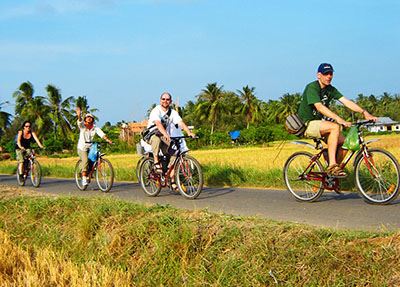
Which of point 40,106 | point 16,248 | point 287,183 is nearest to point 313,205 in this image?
point 287,183

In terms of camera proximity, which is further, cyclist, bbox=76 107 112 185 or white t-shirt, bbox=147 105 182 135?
cyclist, bbox=76 107 112 185

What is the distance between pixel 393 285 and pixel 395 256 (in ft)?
1.03

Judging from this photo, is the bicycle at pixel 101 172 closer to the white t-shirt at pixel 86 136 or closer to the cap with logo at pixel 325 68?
the white t-shirt at pixel 86 136

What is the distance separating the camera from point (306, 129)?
790 cm

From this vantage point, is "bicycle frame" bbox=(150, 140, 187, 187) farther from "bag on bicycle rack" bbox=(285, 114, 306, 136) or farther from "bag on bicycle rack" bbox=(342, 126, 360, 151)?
"bag on bicycle rack" bbox=(342, 126, 360, 151)

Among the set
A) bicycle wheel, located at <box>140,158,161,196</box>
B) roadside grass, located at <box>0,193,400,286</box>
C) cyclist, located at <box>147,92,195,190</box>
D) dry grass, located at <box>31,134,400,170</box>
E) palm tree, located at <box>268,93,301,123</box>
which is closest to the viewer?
roadside grass, located at <box>0,193,400,286</box>

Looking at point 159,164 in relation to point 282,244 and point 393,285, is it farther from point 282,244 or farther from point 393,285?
point 393,285

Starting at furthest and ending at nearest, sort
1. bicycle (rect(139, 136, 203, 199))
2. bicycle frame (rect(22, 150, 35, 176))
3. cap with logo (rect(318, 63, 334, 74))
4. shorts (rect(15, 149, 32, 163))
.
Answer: shorts (rect(15, 149, 32, 163)), bicycle frame (rect(22, 150, 35, 176)), bicycle (rect(139, 136, 203, 199)), cap with logo (rect(318, 63, 334, 74))

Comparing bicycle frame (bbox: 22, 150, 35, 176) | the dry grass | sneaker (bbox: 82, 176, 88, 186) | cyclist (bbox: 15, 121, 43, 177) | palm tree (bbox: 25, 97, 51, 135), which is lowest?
the dry grass

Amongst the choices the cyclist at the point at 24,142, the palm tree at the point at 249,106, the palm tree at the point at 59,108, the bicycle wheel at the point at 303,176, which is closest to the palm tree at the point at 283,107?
the palm tree at the point at 249,106

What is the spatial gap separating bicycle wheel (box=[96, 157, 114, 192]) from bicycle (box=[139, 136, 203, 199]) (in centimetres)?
172

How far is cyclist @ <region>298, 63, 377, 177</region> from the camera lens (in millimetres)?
7520

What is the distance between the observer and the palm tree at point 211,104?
82875mm

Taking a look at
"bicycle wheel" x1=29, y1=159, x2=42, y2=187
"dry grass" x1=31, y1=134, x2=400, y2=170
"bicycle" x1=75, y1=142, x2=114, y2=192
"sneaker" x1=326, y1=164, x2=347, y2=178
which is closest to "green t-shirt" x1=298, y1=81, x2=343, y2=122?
"sneaker" x1=326, y1=164, x2=347, y2=178
